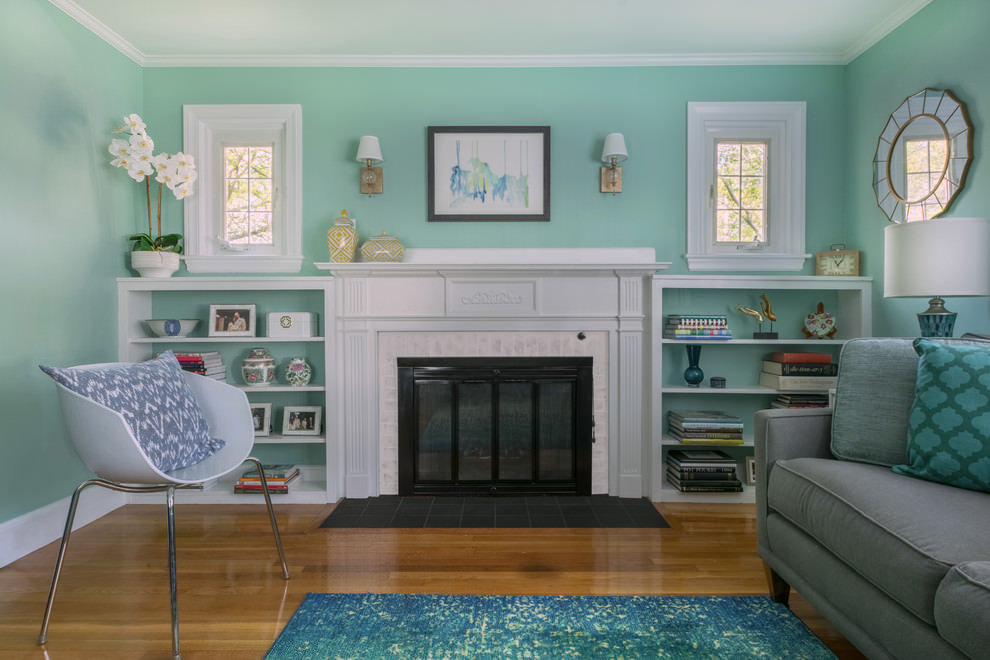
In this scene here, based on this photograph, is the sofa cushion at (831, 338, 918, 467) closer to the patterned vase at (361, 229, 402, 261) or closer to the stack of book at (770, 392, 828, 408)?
the stack of book at (770, 392, 828, 408)

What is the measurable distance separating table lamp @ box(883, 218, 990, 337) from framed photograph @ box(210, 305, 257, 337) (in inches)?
124

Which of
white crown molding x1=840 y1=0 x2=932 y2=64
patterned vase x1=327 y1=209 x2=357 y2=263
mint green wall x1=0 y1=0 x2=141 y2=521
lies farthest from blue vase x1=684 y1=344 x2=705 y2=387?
mint green wall x1=0 y1=0 x2=141 y2=521

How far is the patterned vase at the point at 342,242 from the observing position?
310 centimetres

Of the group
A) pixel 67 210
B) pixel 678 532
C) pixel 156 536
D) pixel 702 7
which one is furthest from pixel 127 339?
pixel 702 7

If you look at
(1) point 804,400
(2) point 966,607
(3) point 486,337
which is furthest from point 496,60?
(2) point 966,607

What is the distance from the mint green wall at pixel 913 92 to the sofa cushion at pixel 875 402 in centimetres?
91

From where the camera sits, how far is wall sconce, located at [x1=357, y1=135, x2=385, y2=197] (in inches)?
122

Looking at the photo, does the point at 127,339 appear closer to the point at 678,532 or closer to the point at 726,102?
the point at 678,532

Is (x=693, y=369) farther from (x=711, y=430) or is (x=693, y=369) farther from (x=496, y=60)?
(x=496, y=60)

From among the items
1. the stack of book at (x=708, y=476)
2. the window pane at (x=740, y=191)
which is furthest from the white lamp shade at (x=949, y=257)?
the stack of book at (x=708, y=476)

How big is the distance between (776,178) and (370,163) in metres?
2.37

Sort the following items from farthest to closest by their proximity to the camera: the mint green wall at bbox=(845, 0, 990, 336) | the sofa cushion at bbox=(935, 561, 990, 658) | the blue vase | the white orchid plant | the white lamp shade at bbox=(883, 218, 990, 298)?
the blue vase < the white orchid plant < the mint green wall at bbox=(845, 0, 990, 336) < the white lamp shade at bbox=(883, 218, 990, 298) < the sofa cushion at bbox=(935, 561, 990, 658)

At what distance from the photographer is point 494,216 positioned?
10.7 feet

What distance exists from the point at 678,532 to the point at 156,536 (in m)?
2.42
